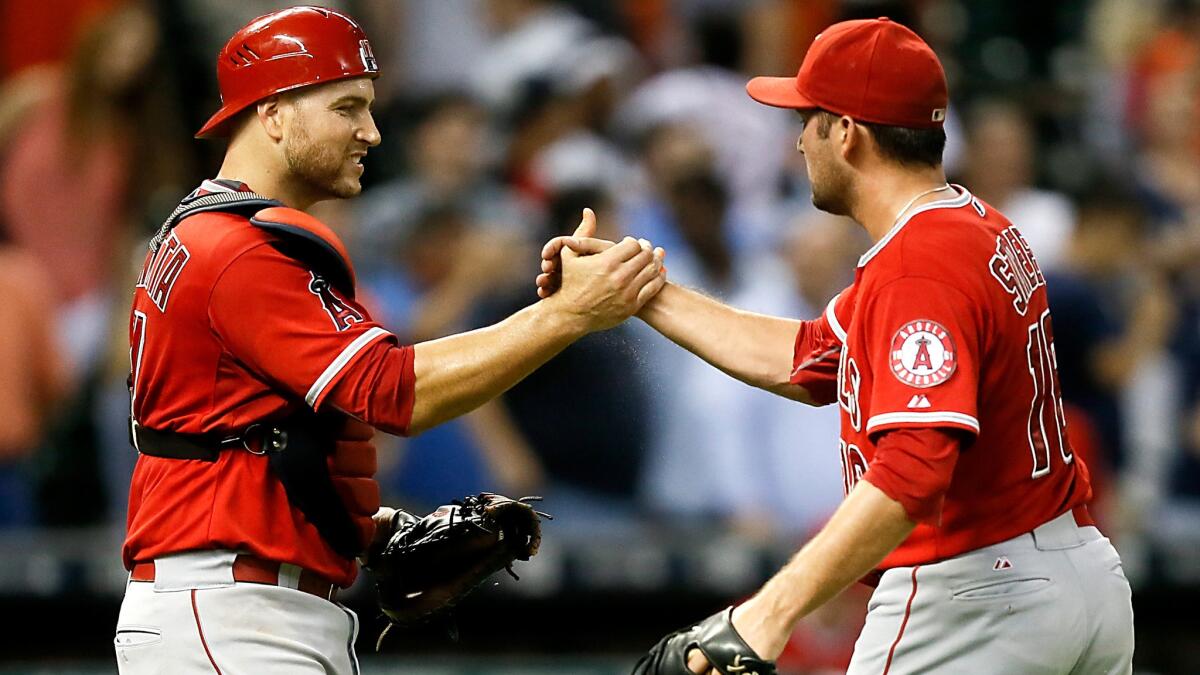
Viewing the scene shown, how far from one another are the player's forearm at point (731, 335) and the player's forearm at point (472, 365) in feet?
1.98

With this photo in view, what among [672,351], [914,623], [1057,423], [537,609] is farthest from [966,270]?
[537,609]

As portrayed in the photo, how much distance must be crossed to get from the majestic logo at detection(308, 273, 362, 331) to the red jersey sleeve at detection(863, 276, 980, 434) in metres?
1.06

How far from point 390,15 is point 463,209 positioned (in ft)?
5.01

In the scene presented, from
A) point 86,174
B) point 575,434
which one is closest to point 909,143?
point 575,434

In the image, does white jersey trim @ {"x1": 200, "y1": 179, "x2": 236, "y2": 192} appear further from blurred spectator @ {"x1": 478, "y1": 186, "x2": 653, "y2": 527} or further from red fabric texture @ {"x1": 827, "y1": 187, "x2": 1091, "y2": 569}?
blurred spectator @ {"x1": 478, "y1": 186, "x2": 653, "y2": 527}

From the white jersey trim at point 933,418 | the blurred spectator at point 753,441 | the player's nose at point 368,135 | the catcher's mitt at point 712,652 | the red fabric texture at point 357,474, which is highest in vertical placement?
the player's nose at point 368,135

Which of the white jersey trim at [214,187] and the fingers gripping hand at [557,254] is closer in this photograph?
the white jersey trim at [214,187]

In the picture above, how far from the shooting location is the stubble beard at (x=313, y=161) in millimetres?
3891

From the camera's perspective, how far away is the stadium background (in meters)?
7.19

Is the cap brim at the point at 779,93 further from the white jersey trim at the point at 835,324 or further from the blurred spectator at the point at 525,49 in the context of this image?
the blurred spectator at the point at 525,49

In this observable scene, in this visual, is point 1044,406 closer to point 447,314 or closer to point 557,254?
point 557,254

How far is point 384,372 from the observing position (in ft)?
11.8

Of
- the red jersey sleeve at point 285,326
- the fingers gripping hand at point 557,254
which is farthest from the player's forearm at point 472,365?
the fingers gripping hand at point 557,254

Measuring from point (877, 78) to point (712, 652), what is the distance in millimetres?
1234
